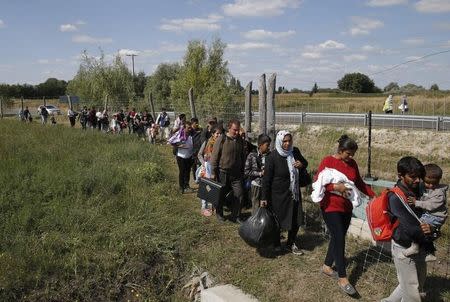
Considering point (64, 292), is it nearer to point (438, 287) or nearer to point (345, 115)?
point (438, 287)

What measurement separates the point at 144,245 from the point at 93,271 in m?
0.80

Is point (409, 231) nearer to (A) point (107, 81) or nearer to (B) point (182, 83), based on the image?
(B) point (182, 83)

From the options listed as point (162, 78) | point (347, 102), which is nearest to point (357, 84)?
point (347, 102)

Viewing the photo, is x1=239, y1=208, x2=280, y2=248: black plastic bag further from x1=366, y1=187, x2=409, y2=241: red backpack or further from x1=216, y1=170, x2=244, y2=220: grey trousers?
x1=366, y1=187, x2=409, y2=241: red backpack

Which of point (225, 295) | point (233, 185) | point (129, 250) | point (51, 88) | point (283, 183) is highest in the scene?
point (51, 88)

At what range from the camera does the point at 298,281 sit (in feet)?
16.8

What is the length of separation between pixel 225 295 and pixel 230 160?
2.28 m

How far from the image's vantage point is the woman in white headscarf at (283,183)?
551cm

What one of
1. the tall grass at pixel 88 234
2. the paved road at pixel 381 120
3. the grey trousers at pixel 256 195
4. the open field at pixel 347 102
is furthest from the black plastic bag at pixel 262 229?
the open field at pixel 347 102

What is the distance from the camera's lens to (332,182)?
4.70 meters

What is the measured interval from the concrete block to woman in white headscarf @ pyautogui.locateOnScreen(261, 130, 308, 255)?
1.07 m

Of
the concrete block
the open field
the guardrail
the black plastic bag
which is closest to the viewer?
the concrete block

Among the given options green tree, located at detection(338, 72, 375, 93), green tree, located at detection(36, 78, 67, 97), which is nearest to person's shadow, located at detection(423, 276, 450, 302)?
green tree, located at detection(338, 72, 375, 93)

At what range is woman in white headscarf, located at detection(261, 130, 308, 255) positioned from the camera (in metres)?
5.51
